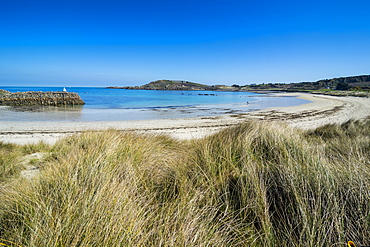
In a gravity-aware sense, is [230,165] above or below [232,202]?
above

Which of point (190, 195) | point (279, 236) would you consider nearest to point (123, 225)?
point (190, 195)

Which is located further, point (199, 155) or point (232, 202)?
point (199, 155)

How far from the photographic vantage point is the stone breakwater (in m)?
27.5

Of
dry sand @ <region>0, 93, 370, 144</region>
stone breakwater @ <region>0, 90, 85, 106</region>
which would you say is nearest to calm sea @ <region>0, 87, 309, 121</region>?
stone breakwater @ <region>0, 90, 85, 106</region>

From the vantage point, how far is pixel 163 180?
257 cm

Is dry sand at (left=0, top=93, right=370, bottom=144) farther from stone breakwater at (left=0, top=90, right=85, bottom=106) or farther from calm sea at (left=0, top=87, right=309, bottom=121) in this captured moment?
stone breakwater at (left=0, top=90, right=85, bottom=106)

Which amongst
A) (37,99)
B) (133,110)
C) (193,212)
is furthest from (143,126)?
(37,99)

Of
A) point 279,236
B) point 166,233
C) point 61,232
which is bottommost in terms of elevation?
point 279,236

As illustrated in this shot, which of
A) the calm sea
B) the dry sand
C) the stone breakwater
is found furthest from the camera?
the stone breakwater

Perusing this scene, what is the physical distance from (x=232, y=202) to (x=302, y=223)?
68cm

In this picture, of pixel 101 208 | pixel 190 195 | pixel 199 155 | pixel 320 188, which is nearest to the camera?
pixel 101 208

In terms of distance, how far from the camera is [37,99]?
2908 cm

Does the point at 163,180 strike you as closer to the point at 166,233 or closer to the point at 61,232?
the point at 166,233

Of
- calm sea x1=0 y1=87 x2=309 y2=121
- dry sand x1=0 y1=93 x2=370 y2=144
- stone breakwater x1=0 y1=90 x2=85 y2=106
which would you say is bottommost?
dry sand x1=0 y1=93 x2=370 y2=144
